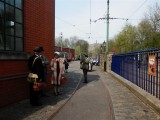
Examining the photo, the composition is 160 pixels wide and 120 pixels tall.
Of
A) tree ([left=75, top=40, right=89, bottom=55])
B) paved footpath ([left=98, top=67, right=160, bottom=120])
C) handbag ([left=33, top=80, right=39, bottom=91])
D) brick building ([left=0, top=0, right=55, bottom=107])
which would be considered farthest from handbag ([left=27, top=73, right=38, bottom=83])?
tree ([left=75, top=40, right=89, bottom=55])

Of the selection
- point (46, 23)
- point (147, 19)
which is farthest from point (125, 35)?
point (46, 23)

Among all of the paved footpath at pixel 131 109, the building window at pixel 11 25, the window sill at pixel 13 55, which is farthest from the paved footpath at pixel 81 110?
the building window at pixel 11 25

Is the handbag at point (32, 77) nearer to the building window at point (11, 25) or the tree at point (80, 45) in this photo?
the building window at point (11, 25)

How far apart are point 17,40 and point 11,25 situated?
593mm

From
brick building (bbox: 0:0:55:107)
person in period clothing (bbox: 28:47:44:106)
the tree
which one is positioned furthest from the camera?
the tree

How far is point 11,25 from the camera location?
9852mm

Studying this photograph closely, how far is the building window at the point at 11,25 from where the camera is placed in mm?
9281

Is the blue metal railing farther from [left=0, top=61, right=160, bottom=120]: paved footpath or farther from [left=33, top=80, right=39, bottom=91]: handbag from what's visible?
[left=33, top=80, right=39, bottom=91]: handbag

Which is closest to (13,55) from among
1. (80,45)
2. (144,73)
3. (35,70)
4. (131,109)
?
(35,70)

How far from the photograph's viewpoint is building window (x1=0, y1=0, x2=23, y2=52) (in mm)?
9281

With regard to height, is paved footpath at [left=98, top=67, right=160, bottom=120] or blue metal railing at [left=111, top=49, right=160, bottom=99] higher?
blue metal railing at [left=111, top=49, right=160, bottom=99]

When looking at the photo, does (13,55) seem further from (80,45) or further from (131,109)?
(80,45)

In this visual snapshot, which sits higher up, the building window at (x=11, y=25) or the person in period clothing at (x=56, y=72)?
the building window at (x=11, y=25)

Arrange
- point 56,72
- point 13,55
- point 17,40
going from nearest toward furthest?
point 13,55 → point 17,40 → point 56,72
